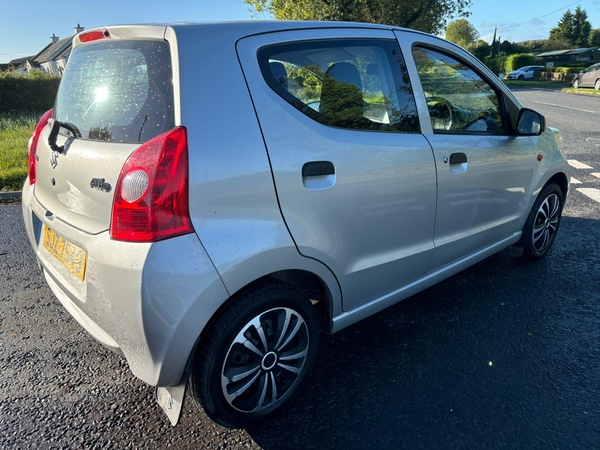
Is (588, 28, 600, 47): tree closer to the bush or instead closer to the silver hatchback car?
the bush

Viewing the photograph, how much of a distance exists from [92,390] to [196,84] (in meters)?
1.70

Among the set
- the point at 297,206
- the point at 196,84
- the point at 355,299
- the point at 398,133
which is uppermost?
the point at 196,84

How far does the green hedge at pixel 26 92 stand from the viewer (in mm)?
14008

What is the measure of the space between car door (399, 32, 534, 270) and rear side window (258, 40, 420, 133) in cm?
15

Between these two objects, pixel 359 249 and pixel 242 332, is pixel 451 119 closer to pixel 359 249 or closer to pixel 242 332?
pixel 359 249

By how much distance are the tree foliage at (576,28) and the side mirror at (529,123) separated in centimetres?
8283

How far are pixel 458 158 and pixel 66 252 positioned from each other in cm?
218

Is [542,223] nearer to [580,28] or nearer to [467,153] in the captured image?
[467,153]

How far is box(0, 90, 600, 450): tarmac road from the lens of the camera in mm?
2158

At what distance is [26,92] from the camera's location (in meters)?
14.3

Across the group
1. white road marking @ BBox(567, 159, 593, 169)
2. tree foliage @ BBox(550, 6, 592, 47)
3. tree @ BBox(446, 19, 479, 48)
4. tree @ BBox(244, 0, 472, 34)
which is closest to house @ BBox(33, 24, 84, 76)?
tree @ BBox(244, 0, 472, 34)

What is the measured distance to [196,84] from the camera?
183 centimetres

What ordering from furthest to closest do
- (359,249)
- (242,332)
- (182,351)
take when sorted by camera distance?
(359,249) < (242,332) < (182,351)

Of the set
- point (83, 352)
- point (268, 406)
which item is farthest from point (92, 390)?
point (268, 406)
